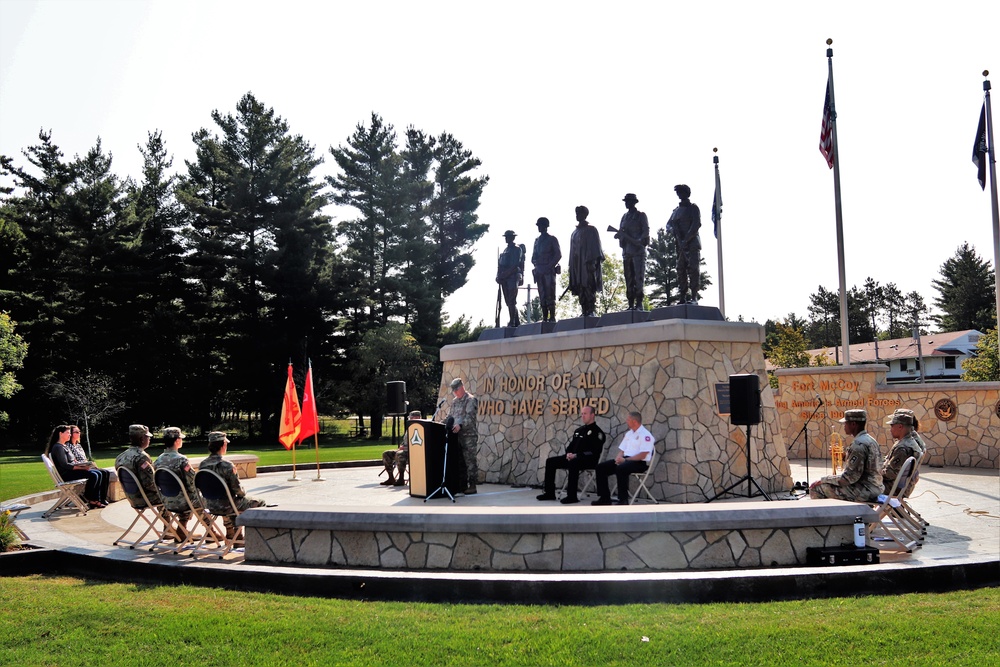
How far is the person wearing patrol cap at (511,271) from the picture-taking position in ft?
52.2

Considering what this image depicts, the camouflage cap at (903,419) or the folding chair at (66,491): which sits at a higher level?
the camouflage cap at (903,419)

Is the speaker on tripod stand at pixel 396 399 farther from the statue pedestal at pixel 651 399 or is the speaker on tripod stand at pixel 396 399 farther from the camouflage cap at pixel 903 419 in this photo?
the camouflage cap at pixel 903 419

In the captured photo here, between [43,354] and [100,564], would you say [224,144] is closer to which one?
[43,354]

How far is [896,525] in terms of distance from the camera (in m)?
8.22

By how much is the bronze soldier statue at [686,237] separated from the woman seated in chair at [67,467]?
9506mm

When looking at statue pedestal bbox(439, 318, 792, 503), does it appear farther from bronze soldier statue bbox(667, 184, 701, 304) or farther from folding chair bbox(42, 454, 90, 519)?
folding chair bbox(42, 454, 90, 519)

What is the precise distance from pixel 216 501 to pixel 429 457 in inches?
145

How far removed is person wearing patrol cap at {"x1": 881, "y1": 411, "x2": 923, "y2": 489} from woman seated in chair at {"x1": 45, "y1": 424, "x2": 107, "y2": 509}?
1066 cm

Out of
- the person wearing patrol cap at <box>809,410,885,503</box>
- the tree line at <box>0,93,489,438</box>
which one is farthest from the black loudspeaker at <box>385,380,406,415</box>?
the tree line at <box>0,93,489,438</box>

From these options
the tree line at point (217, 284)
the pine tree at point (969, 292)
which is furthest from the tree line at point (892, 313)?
the tree line at point (217, 284)

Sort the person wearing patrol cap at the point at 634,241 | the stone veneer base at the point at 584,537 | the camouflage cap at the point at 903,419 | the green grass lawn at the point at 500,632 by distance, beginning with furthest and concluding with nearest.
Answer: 1. the person wearing patrol cap at the point at 634,241
2. the camouflage cap at the point at 903,419
3. the stone veneer base at the point at 584,537
4. the green grass lawn at the point at 500,632

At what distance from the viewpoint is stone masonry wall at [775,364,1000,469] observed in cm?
1758

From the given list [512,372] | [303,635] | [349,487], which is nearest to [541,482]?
[512,372]

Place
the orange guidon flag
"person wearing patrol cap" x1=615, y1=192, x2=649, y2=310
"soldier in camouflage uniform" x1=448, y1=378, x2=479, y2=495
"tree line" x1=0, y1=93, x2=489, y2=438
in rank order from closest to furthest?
"soldier in camouflage uniform" x1=448, y1=378, x2=479, y2=495, "person wearing patrol cap" x1=615, y1=192, x2=649, y2=310, the orange guidon flag, "tree line" x1=0, y1=93, x2=489, y2=438
